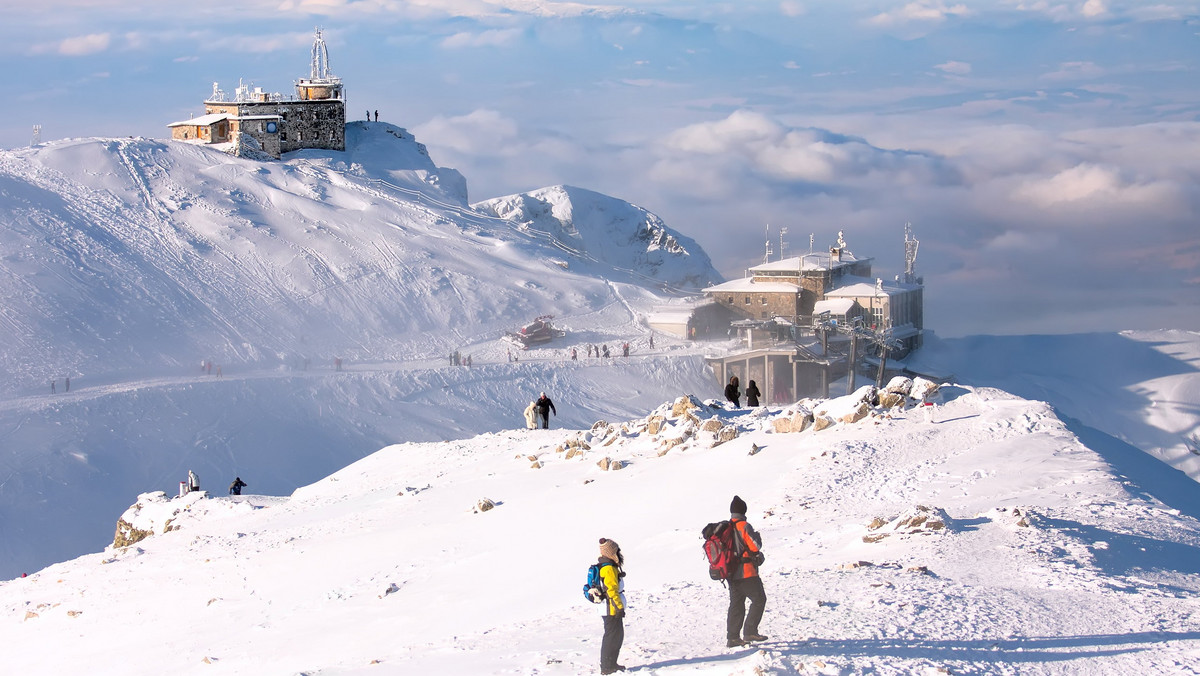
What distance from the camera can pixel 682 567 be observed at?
12836 mm

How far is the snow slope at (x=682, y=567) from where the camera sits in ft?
31.2

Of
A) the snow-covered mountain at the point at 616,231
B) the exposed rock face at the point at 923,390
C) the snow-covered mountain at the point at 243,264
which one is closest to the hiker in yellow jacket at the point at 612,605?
the exposed rock face at the point at 923,390

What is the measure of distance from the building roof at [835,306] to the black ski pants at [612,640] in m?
55.5

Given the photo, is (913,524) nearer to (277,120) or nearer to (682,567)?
(682,567)

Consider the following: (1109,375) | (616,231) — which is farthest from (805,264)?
(616,231)

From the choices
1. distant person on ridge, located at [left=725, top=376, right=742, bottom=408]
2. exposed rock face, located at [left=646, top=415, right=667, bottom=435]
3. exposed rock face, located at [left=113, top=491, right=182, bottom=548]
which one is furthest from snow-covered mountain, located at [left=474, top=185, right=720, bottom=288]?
exposed rock face, located at [left=646, top=415, right=667, bottom=435]

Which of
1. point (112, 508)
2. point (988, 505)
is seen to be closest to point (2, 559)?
point (112, 508)

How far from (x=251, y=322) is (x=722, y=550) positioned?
151 ft

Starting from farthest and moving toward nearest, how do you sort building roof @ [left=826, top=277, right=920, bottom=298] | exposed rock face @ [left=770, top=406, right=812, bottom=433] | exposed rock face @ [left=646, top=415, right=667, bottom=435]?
building roof @ [left=826, top=277, right=920, bottom=298] → exposed rock face @ [left=646, top=415, right=667, bottom=435] → exposed rock face @ [left=770, top=406, right=812, bottom=433]

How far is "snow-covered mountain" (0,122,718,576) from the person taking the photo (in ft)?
126

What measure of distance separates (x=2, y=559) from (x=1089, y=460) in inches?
1071

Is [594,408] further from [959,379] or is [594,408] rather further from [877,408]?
[877,408]

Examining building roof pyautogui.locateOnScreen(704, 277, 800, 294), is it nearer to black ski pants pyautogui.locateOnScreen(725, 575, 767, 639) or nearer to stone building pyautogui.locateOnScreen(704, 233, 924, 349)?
stone building pyautogui.locateOnScreen(704, 233, 924, 349)

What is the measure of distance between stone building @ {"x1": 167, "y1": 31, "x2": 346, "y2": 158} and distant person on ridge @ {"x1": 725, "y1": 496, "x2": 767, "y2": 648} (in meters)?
70.0
